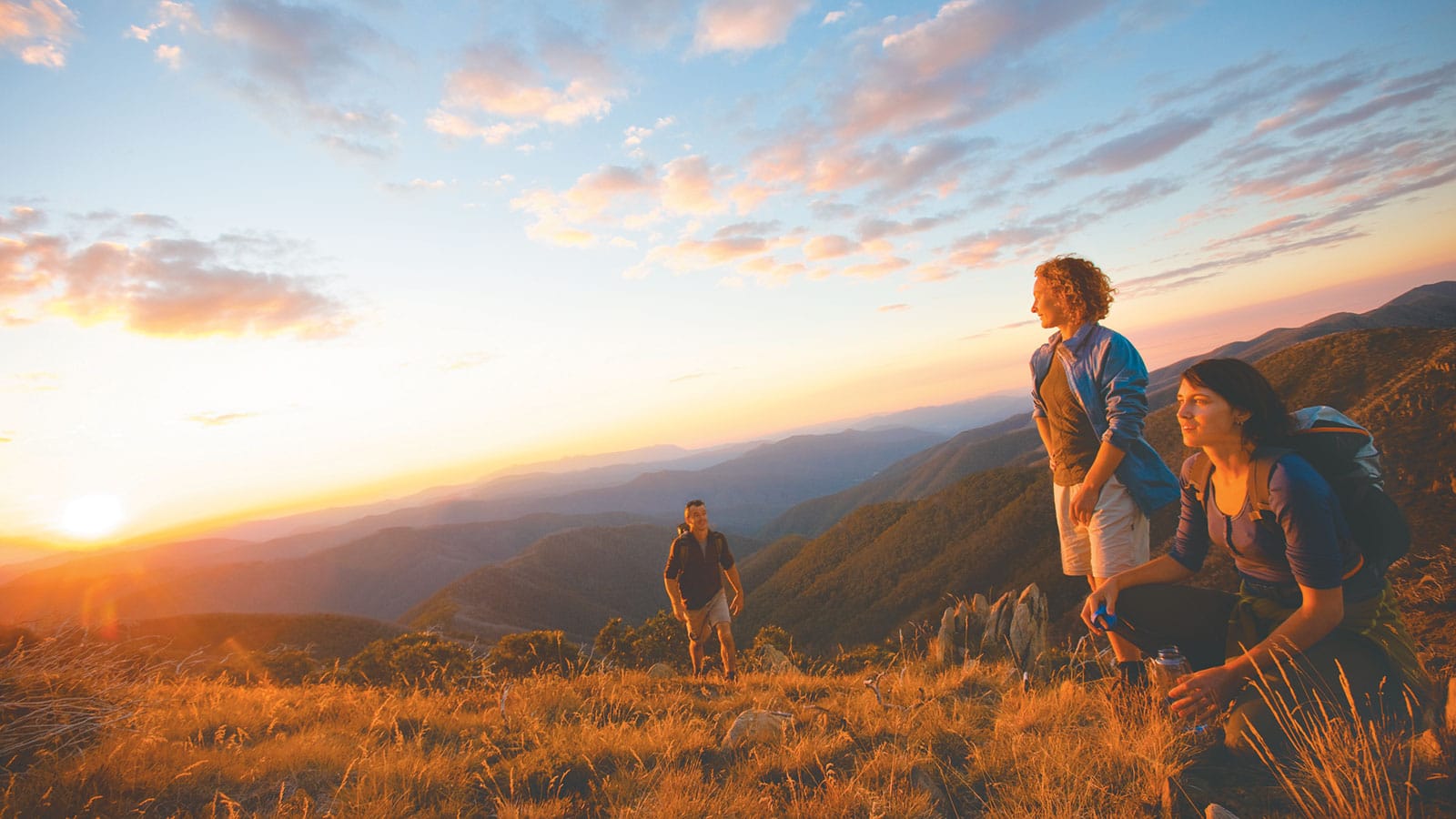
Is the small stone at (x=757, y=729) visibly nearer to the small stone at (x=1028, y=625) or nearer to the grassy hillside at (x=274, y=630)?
the small stone at (x=1028, y=625)

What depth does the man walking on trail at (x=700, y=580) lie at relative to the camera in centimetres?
702

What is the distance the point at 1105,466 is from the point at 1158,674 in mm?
1121

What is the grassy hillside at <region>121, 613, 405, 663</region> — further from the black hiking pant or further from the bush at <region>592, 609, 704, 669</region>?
the black hiking pant

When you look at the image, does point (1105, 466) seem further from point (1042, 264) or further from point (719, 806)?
point (719, 806)

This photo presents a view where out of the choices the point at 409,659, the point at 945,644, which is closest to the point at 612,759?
the point at 945,644

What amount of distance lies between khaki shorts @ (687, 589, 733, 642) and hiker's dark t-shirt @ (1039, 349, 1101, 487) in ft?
14.1

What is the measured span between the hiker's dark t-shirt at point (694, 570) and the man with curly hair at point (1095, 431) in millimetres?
4096

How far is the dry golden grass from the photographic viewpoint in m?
2.59

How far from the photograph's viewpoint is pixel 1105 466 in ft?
11.2

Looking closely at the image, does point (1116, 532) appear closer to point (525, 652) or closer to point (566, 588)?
point (525, 652)

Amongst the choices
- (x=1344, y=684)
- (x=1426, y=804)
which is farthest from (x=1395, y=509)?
(x=1426, y=804)

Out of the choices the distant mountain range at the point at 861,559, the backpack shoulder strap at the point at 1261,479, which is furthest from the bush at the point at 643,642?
the backpack shoulder strap at the point at 1261,479

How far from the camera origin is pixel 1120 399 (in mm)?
3438

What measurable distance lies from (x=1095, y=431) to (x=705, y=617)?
4960 millimetres
